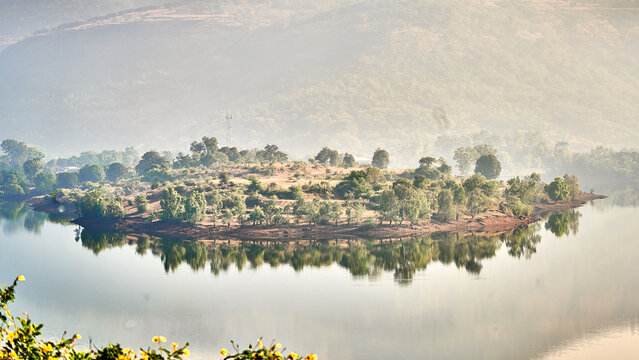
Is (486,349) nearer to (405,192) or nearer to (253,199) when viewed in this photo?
(405,192)

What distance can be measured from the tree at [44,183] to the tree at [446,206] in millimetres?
125278

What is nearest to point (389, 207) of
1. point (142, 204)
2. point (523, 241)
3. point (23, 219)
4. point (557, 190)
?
point (523, 241)

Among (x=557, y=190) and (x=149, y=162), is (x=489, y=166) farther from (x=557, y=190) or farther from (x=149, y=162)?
(x=149, y=162)

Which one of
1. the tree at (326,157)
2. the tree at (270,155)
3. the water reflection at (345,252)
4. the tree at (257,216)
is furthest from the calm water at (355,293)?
the tree at (326,157)

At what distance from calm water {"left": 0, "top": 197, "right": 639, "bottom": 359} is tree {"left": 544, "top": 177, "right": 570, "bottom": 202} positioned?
116 ft

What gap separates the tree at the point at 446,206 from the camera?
114 metres

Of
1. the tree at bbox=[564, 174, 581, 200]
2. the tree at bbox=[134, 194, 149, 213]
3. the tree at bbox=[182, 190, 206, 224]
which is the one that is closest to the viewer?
the tree at bbox=[182, 190, 206, 224]

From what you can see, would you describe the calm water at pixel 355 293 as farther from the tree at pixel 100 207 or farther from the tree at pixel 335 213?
the tree at pixel 100 207

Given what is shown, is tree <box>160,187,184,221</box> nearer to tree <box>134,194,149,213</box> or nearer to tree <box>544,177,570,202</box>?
tree <box>134,194,149,213</box>

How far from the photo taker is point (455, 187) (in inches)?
4756

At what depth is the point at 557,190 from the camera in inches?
5758

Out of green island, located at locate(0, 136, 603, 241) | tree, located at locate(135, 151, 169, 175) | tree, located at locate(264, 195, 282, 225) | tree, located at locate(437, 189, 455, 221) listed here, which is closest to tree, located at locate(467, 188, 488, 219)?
green island, located at locate(0, 136, 603, 241)

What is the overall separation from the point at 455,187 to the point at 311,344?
236 ft

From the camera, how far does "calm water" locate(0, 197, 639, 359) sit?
56.2 metres
